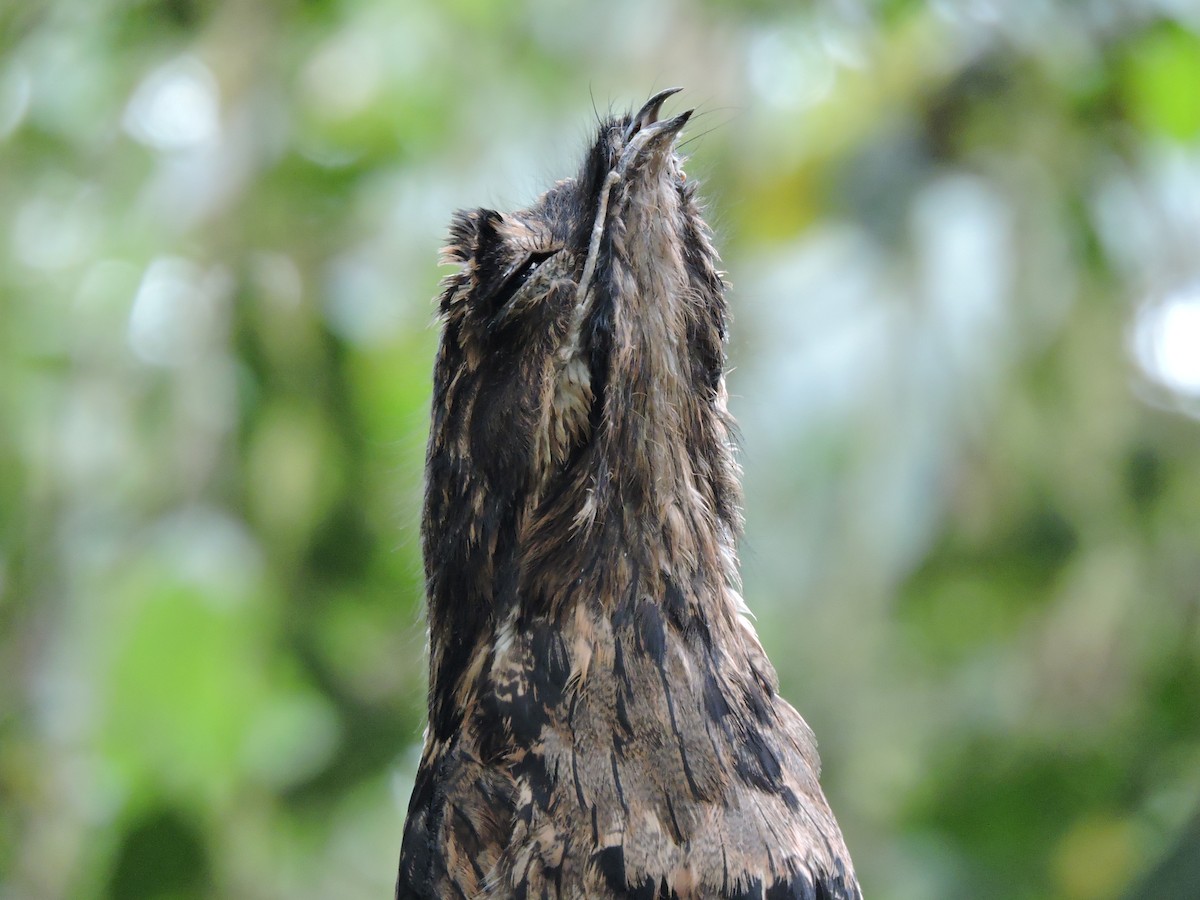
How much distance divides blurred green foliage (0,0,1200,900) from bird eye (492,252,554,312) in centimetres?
220

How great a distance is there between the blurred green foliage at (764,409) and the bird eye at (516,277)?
220cm

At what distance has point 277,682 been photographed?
4668mm

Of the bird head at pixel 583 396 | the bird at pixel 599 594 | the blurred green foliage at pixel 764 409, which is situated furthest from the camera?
the blurred green foliage at pixel 764 409

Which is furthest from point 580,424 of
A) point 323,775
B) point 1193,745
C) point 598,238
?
point 1193,745

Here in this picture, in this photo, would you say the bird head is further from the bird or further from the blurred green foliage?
the blurred green foliage

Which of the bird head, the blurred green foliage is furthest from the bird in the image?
the blurred green foliage

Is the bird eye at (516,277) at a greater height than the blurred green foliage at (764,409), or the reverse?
the blurred green foliage at (764,409)

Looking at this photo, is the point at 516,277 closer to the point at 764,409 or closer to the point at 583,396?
the point at 583,396

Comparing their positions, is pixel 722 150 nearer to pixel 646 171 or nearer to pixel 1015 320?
pixel 1015 320

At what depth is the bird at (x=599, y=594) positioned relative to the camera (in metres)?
1.47

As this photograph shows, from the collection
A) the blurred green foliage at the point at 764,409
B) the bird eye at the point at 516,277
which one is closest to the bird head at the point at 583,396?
the bird eye at the point at 516,277

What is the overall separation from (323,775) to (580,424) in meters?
3.32

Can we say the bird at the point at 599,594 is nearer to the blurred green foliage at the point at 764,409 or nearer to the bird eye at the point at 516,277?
the bird eye at the point at 516,277

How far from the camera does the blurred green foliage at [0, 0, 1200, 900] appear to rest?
401 cm
